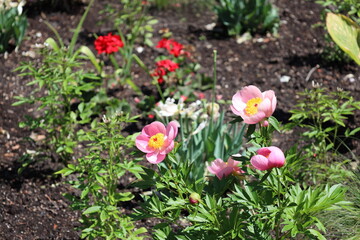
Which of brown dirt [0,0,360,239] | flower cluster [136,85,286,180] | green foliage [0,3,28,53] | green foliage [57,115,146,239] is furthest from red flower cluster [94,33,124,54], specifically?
flower cluster [136,85,286,180]

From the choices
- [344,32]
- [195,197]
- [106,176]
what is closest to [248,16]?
[344,32]

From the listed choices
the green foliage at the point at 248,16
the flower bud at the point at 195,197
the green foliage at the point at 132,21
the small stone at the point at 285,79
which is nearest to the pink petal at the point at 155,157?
the flower bud at the point at 195,197

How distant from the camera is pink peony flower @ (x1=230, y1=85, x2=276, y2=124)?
6.43 feet

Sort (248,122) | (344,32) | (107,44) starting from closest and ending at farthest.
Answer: (248,122) → (344,32) → (107,44)

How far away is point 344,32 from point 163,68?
1240mm

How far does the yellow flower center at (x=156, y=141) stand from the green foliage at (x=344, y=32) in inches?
68.0

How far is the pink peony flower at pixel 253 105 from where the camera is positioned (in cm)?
196

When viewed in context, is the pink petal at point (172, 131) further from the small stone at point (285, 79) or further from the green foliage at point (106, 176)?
the small stone at point (285, 79)

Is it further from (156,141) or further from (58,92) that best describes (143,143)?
(58,92)

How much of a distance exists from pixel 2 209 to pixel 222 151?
4.12 ft

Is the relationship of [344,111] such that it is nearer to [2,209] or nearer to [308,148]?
[308,148]

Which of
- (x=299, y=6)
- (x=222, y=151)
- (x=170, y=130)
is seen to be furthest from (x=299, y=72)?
(x=170, y=130)

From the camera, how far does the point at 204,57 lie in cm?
467

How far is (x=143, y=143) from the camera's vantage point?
2.13 meters
